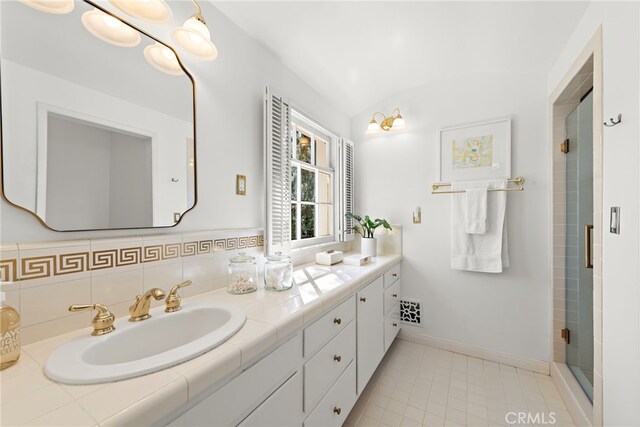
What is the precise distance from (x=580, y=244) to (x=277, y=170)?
6.67 ft

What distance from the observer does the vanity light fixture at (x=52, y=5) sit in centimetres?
82

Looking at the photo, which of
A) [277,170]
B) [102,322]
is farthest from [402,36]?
[102,322]

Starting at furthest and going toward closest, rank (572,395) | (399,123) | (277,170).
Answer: (399,123), (277,170), (572,395)

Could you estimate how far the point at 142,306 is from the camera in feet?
3.10

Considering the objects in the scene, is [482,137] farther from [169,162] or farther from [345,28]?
[169,162]

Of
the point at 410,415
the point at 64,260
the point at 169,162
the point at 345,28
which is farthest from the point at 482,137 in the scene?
the point at 64,260

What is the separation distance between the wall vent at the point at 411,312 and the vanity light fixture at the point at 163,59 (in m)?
2.52

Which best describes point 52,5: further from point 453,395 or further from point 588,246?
point 453,395

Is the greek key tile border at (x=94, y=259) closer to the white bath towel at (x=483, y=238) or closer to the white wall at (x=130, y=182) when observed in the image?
the white wall at (x=130, y=182)

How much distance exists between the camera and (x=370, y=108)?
2.72 m

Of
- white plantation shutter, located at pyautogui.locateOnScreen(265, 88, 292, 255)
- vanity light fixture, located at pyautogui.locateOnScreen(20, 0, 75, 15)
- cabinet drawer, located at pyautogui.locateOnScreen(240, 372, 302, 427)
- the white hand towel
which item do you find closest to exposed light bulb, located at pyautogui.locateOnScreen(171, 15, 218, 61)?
vanity light fixture, located at pyautogui.locateOnScreen(20, 0, 75, 15)

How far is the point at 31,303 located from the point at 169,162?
0.67 meters

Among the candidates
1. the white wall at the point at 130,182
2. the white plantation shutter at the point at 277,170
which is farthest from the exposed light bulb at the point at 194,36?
the white plantation shutter at the point at 277,170

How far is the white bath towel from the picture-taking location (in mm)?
2074
